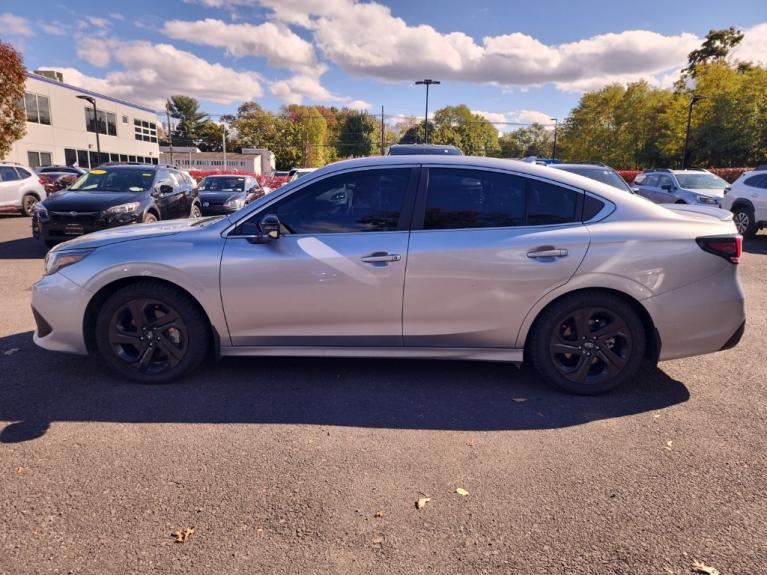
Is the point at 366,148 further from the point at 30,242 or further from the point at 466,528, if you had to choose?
the point at 466,528

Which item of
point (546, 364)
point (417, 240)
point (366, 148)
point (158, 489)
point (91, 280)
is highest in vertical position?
point (366, 148)

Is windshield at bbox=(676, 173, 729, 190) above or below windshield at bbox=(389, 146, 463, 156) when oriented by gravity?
below

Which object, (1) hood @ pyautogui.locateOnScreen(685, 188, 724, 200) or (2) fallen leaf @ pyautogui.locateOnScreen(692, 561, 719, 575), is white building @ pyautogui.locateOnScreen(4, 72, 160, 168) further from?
(2) fallen leaf @ pyautogui.locateOnScreen(692, 561, 719, 575)

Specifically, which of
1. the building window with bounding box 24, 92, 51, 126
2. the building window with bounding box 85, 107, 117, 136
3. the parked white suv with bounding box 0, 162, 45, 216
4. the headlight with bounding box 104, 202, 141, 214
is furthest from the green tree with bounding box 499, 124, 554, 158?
the headlight with bounding box 104, 202, 141, 214

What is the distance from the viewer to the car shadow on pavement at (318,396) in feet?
11.1

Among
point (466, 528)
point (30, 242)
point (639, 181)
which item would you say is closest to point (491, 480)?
point (466, 528)

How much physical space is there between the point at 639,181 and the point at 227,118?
100 meters

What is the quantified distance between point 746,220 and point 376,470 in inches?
510

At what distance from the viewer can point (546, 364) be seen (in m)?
3.75

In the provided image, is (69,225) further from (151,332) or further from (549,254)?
(549,254)

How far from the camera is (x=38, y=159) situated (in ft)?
117

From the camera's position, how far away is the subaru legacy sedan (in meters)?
3.62

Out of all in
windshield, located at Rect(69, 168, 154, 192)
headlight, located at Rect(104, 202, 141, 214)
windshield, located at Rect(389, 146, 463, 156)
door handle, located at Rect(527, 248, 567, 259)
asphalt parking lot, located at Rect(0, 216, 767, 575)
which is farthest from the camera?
windshield, located at Rect(69, 168, 154, 192)

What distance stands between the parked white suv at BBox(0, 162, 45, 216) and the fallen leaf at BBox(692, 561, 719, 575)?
692 inches
